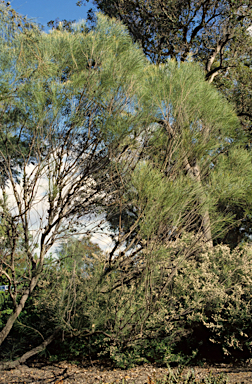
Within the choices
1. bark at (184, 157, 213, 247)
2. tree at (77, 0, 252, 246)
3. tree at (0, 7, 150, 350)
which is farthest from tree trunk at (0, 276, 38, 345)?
tree at (77, 0, 252, 246)

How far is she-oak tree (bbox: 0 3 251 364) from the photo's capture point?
347 cm

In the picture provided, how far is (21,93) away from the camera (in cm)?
368

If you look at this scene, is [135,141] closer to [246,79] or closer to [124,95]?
[124,95]

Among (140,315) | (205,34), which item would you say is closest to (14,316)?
(140,315)

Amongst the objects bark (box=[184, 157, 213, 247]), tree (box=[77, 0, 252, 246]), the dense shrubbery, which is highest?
tree (box=[77, 0, 252, 246])

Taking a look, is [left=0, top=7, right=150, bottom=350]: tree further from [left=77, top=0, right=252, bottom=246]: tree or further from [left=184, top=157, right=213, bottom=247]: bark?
[left=77, top=0, right=252, bottom=246]: tree

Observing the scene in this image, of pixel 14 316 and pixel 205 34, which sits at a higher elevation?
pixel 205 34

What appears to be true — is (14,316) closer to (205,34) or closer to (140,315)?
(140,315)

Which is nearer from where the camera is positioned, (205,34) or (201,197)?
(201,197)

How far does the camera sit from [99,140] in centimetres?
391

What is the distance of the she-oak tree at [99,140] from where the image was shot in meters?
3.47

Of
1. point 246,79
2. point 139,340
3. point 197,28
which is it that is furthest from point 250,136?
point 139,340

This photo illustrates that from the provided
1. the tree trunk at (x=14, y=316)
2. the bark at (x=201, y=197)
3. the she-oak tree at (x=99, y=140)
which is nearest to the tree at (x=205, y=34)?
the bark at (x=201, y=197)

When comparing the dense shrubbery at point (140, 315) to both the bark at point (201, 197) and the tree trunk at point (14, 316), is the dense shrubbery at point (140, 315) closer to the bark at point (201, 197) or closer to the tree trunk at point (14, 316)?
the tree trunk at point (14, 316)
